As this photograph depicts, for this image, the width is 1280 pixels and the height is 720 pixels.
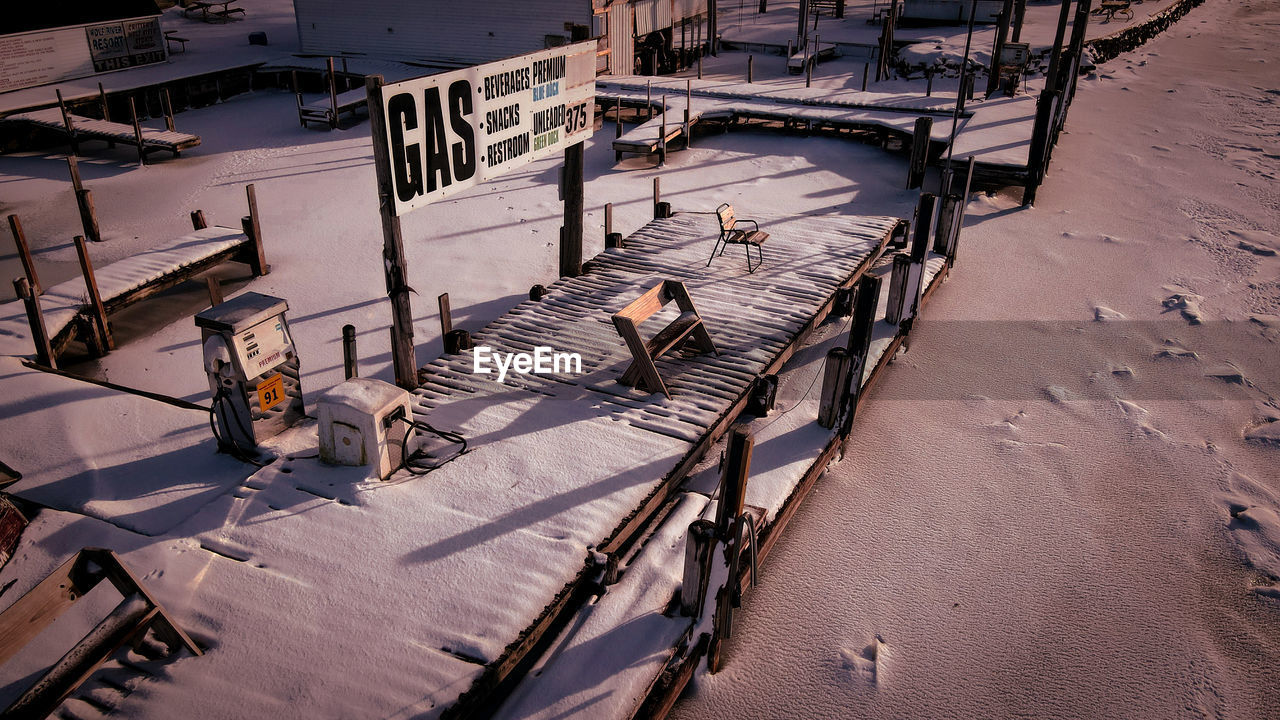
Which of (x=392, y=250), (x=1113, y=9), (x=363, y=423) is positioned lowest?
(x=363, y=423)

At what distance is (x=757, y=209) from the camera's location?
14016 mm

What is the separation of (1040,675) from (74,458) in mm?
8123

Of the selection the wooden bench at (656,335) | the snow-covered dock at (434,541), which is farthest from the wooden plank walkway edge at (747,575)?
the wooden bench at (656,335)

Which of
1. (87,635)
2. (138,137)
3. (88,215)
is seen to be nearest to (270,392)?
(87,635)

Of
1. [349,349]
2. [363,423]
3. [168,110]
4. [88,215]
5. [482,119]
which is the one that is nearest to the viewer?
[363,423]

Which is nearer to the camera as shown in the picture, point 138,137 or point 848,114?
point 138,137

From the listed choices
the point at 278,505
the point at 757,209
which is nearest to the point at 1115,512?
the point at 278,505

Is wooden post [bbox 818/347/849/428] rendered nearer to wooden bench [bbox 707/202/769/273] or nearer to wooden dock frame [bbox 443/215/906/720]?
wooden dock frame [bbox 443/215/906/720]

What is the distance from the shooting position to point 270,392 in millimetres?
6543

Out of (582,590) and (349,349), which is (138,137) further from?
(582,590)

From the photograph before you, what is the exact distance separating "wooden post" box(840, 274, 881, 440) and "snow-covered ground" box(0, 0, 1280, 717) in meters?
0.75

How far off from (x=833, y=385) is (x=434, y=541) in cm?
383

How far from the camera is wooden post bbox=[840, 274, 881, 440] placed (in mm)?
7148

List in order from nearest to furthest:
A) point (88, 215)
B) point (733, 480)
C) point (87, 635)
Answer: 1. point (87, 635)
2. point (733, 480)
3. point (88, 215)
